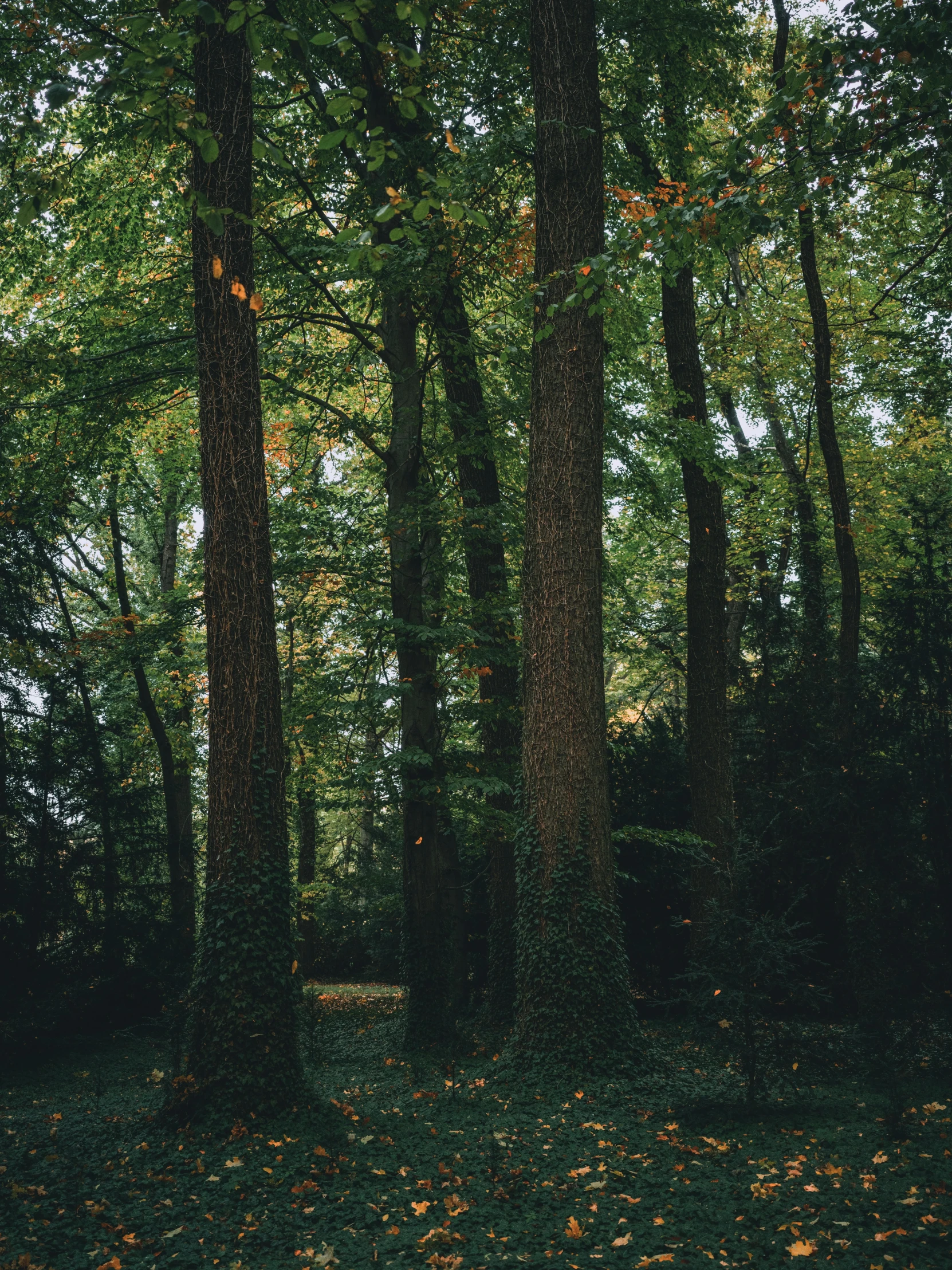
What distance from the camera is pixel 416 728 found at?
9641mm

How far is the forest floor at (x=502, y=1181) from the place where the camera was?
12.1 ft

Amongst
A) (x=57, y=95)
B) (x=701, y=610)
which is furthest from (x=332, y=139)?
(x=701, y=610)

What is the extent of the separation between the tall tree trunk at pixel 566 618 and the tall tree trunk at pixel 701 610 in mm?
3494

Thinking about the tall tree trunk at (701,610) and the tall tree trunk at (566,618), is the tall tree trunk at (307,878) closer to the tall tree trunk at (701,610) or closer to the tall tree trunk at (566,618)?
the tall tree trunk at (701,610)

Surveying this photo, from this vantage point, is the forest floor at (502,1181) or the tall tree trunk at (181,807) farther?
the tall tree trunk at (181,807)

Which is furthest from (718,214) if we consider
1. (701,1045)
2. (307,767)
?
(307,767)

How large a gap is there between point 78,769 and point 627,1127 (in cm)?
858

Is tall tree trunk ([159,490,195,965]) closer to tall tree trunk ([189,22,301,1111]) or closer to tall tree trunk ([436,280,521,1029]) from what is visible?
tall tree trunk ([436,280,521,1029])

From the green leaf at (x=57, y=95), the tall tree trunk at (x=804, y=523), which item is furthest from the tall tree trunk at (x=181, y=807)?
the tall tree trunk at (x=804, y=523)

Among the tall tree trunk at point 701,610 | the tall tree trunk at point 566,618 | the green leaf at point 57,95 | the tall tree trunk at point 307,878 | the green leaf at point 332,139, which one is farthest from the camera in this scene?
the tall tree trunk at point 307,878

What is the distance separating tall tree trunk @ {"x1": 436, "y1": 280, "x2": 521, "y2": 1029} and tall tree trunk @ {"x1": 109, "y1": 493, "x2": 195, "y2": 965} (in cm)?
410

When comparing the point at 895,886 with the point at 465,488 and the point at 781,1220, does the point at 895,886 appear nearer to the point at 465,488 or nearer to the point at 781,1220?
the point at 781,1220

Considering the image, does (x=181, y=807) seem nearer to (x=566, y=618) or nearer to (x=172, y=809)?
(x=172, y=809)

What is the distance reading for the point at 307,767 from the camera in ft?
→ 42.7
